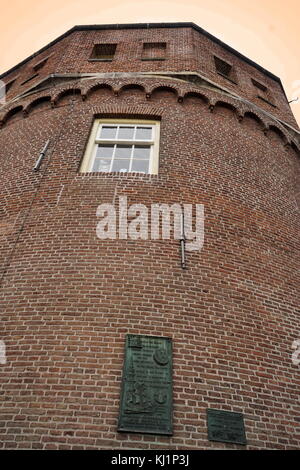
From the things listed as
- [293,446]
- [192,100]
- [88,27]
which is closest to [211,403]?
[293,446]

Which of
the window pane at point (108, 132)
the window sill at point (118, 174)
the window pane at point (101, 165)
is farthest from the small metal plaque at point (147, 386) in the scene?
the window pane at point (108, 132)

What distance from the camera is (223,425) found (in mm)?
4195

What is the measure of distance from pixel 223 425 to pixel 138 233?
3.32m

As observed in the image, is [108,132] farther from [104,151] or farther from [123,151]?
[123,151]

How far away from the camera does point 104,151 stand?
306 inches

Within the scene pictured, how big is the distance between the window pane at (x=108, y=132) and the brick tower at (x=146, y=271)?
0.05 m

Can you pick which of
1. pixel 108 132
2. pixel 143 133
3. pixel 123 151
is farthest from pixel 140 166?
pixel 108 132

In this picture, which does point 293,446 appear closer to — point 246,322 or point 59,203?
point 246,322

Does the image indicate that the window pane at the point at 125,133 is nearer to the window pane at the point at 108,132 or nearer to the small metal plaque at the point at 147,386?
the window pane at the point at 108,132

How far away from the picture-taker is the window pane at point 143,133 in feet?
26.6

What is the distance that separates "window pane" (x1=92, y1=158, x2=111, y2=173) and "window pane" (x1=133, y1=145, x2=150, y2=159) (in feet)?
2.27

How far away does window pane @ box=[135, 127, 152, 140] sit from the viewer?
26.6ft

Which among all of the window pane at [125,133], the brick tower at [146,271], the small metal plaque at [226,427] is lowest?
the small metal plaque at [226,427]

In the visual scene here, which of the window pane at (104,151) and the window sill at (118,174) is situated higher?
the window pane at (104,151)
